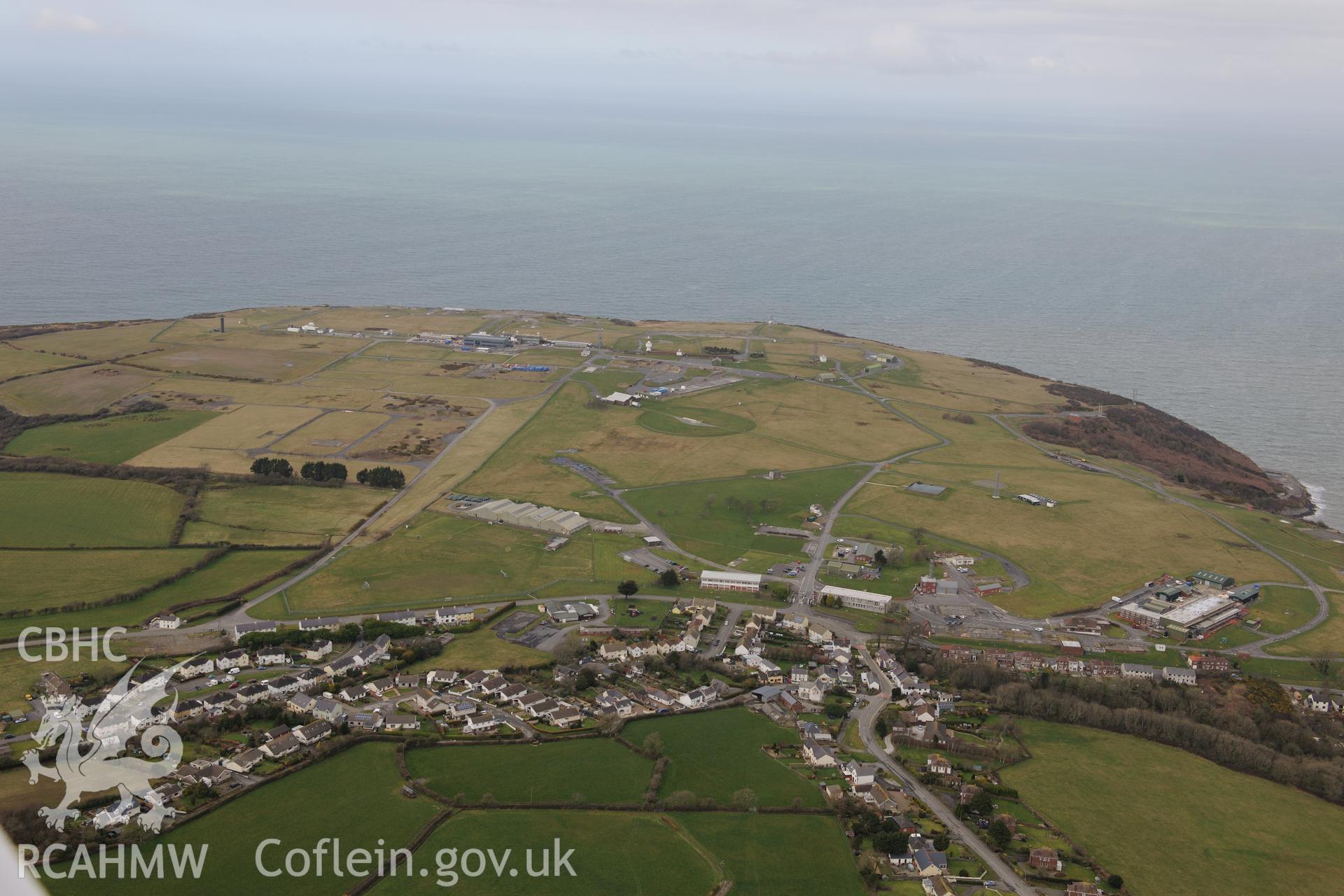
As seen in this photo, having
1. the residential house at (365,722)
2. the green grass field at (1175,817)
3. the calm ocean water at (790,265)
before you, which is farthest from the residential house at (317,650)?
the calm ocean water at (790,265)

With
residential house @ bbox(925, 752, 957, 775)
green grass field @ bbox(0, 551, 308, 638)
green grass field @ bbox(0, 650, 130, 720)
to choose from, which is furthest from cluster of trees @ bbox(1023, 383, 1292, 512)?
green grass field @ bbox(0, 650, 130, 720)

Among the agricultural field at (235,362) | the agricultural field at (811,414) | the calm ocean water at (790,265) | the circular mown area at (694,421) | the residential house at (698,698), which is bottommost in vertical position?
the residential house at (698,698)

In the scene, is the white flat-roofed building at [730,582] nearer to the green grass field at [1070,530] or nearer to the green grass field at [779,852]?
the green grass field at [1070,530]

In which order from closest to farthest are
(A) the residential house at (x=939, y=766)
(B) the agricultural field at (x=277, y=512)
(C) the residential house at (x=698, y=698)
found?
(A) the residential house at (x=939, y=766) → (C) the residential house at (x=698, y=698) → (B) the agricultural field at (x=277, y=512)

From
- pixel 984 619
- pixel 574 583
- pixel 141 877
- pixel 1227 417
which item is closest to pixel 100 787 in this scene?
pixel 141 877

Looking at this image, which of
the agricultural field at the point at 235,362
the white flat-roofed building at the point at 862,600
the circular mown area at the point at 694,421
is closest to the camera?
the white flat-roofed building at the point at 862,600

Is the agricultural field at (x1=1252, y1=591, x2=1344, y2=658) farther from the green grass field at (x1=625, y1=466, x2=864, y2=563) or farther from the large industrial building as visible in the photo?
the large industrial building

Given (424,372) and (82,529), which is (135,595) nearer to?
(82,529)

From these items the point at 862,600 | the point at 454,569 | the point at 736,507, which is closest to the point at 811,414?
the point at 736,507
